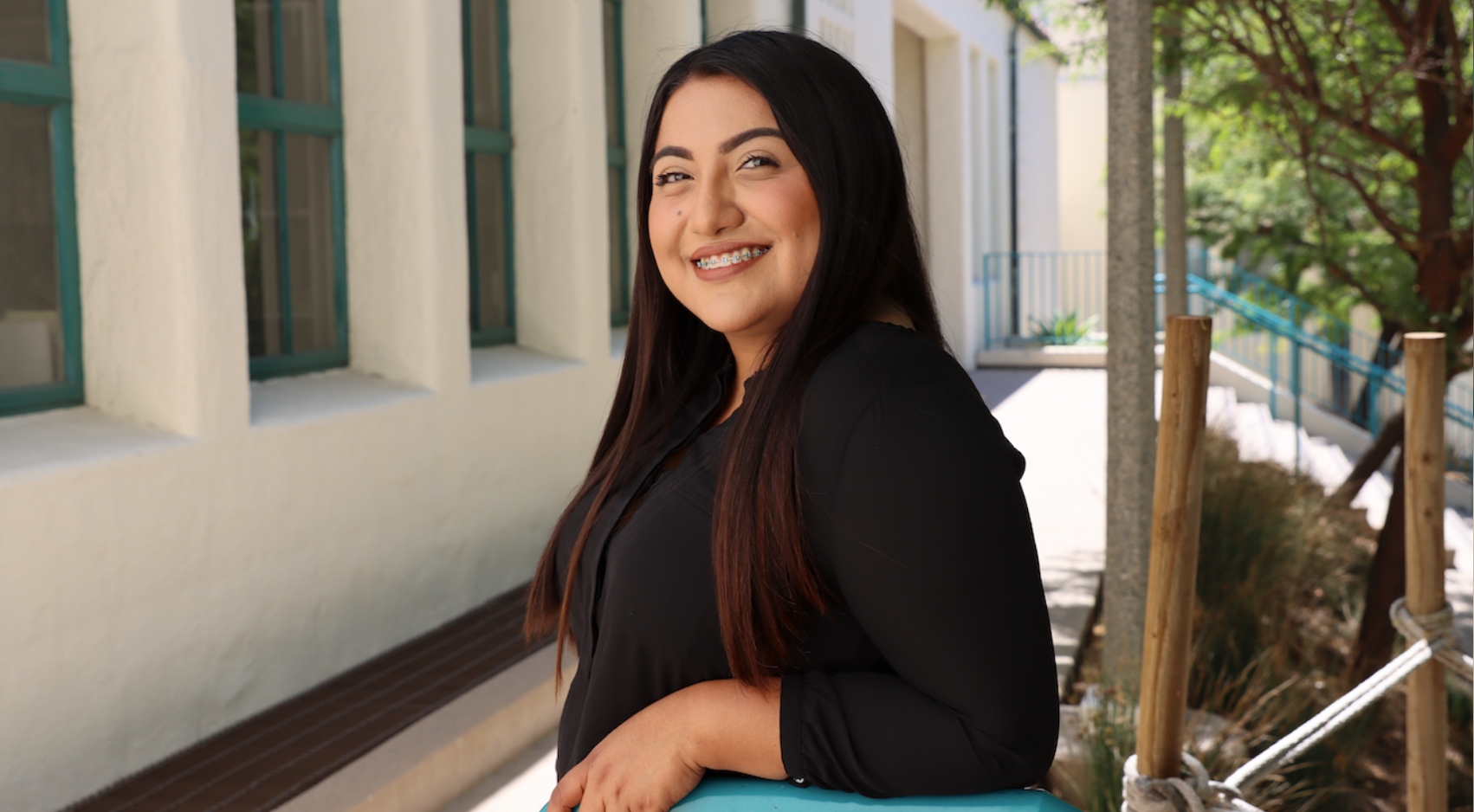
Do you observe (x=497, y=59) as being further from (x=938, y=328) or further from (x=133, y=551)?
(x=938, y=328)

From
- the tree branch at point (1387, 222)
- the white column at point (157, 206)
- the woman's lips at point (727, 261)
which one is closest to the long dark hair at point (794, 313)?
the woman's lips at point (727, 261)

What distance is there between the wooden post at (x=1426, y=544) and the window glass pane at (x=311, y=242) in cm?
416

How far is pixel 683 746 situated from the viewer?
1603 mm

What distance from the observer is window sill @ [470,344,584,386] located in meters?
6.36

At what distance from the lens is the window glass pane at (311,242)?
18.1ft

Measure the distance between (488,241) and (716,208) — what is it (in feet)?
17.9

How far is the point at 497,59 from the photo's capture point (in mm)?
7000

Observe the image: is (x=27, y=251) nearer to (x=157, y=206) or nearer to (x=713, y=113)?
(x=157, y=206)

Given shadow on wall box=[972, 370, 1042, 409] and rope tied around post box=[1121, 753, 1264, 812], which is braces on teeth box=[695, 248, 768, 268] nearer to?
rope tied around post box=[1121, 753, 1264, 812]

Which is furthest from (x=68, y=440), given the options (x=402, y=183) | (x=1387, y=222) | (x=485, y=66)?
(x=1387, y=222)

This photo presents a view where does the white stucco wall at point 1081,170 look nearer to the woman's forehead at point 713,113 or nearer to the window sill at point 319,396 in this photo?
A: the window sill at point 319,396

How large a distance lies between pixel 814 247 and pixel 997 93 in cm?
2013

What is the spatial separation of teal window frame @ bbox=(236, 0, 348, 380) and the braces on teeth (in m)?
3.89

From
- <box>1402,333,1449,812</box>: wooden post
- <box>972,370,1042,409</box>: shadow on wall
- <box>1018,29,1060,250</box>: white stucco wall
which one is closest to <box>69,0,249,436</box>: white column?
<box>1402,333,1449,812</box>: wooden post
